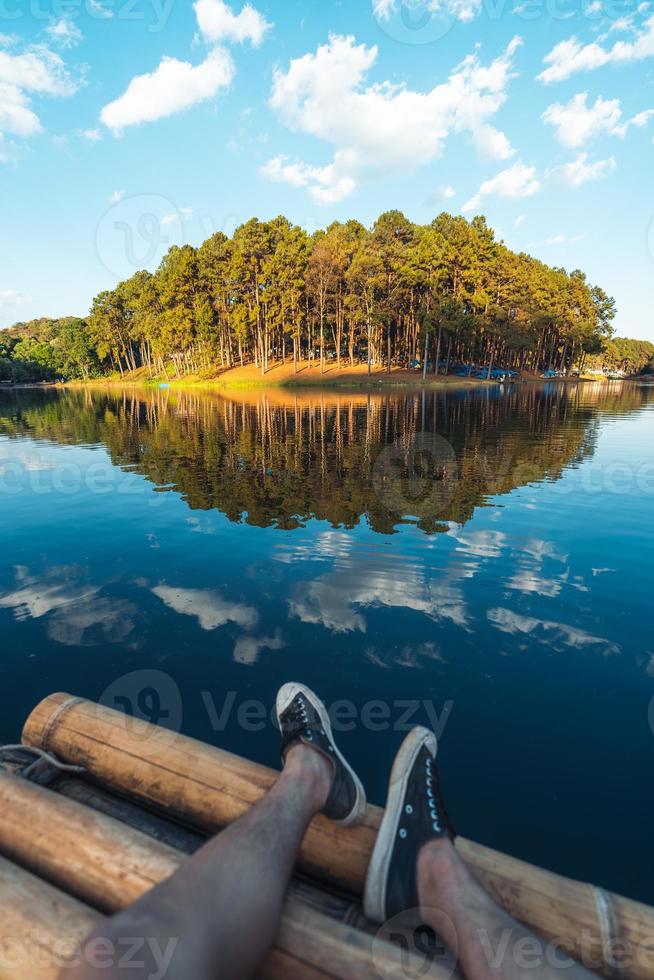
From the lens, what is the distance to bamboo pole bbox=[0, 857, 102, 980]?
1.71m

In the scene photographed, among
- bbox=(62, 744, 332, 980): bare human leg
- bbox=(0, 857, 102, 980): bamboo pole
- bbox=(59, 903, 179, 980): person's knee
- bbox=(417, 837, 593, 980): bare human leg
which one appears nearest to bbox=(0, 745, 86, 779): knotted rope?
bbox=(0, 857, 102, 980): bamboo pole

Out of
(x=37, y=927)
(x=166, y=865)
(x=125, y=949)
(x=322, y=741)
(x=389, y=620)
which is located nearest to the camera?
(x=125, y=949)

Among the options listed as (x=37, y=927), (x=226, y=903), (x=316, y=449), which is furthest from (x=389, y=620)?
(x=316, y=449)

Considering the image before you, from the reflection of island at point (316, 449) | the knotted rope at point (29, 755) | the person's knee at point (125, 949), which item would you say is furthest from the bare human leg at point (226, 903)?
the reflection of island at point (316, 449)

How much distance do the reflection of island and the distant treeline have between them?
30.6 meters

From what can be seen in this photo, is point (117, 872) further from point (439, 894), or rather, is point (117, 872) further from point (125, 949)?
point (439, 894)

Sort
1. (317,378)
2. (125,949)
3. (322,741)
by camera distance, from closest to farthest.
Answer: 1. (125,949)
2. (322,741)
3. (317,378)

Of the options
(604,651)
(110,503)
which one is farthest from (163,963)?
(110,503)

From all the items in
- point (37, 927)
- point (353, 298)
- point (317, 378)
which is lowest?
point (37, 927)

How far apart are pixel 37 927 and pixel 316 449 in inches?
681

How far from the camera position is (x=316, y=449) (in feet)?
61.5

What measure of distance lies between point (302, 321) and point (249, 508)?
2574 inches

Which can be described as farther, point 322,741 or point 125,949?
point 322,741

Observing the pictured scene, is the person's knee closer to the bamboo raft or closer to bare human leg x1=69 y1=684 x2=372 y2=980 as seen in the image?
bare human leg x1=69 y1=684 x2=372 y2=980
